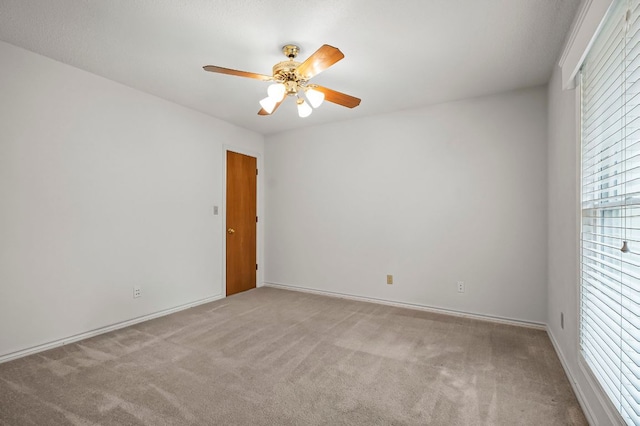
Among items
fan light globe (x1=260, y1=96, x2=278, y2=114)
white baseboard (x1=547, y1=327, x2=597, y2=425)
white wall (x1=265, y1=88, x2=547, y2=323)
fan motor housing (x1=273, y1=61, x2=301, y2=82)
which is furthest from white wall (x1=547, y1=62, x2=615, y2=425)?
fan light globe (x1=260, y1=96, x2=278, y2=114)

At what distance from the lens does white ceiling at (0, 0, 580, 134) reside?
199cm

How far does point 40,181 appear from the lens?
2.59 metres

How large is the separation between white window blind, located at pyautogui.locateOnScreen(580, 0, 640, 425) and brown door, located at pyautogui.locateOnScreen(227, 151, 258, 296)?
3872mm

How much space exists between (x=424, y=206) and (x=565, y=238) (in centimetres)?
158

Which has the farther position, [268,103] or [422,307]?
[422,307]

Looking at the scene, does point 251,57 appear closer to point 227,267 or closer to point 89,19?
point 89,19

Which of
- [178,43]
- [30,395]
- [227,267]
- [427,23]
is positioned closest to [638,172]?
[427,23]

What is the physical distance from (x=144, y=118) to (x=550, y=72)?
13.4 ft

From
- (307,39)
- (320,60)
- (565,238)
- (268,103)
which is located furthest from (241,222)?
(565,238)

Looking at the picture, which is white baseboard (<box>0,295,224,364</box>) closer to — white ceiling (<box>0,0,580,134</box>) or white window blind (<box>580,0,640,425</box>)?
white ceiling (<box>0,0,580,134</box>)

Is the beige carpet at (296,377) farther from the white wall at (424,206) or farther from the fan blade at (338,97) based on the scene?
the fan blade at (338,97)

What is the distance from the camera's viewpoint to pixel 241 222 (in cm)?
463

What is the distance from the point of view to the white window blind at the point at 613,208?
4.03 feet

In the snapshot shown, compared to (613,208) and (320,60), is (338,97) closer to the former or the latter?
(320,60)
